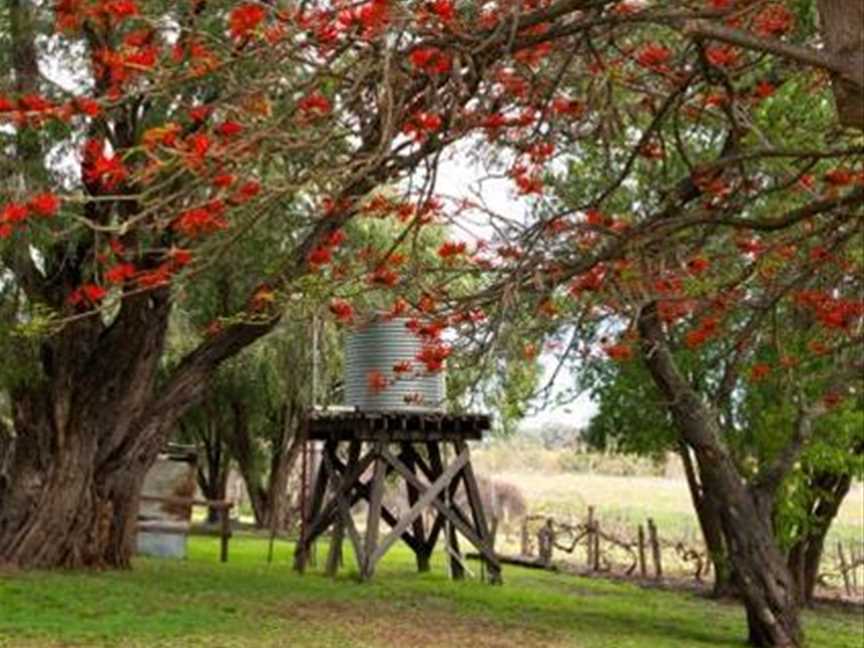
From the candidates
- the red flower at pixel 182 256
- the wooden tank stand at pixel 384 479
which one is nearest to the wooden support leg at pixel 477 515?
the wooden tank stand at pixel 384 479

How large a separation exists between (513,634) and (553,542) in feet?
49.9

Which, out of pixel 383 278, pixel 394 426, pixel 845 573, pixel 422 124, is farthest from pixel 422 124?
pixel 845 573

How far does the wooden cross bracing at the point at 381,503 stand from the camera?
18.8m

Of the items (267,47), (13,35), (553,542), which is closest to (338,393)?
(553,542)

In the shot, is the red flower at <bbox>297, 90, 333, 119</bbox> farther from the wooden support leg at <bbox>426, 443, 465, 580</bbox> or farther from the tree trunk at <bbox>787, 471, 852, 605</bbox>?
the tree trunk at <bbox>787, 471, 852, 605</bbox>

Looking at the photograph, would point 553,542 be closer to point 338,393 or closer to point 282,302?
point 338,393

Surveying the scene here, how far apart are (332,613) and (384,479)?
6075 millimetres

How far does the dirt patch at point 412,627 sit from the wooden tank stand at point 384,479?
13.2 ft

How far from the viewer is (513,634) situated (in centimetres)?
1271

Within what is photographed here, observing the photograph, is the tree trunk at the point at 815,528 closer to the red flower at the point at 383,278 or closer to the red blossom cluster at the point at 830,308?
the red blossom cluster at the point at 830,308

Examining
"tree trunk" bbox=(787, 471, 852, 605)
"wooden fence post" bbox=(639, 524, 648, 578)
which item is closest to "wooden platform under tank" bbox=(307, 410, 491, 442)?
"tree trunk" bbox=(787, 471, 852, 605)

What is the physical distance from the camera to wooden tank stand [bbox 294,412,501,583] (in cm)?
1872

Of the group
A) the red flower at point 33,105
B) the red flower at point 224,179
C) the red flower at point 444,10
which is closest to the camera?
the red flower at point 444,10

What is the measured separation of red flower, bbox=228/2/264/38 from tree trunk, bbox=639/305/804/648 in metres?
7.78
